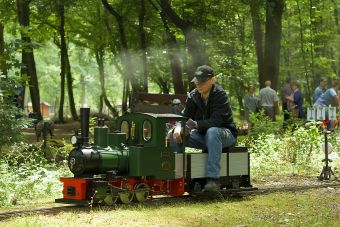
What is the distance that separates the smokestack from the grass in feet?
3.04

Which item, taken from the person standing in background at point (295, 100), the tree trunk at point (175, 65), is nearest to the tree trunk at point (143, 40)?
the tree trunk at point (175, 65)

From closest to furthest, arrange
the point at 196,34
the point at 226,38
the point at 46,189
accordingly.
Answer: the point at 46,189 → the point at 196,34 → the point at 226,38

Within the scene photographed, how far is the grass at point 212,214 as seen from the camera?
23.9 ft

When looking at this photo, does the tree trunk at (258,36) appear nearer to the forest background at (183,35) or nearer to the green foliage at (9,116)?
the forest background at (183,35)

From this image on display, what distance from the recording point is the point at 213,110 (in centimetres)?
928

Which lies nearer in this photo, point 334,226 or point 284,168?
point 334,226

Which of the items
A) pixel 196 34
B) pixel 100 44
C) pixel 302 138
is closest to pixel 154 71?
pixel 100 44

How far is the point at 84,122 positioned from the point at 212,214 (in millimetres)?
2003

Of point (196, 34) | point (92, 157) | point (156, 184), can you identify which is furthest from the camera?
point (196, 34)

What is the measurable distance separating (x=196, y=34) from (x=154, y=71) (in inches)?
361

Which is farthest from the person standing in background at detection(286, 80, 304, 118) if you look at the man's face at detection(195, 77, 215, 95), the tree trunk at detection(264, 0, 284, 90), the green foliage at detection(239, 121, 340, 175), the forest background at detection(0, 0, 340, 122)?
the man's face at detection(195, 77, 215, 95)

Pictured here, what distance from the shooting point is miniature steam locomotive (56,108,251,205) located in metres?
8.40

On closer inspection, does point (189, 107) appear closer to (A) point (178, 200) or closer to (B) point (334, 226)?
(A) point (178, 200)

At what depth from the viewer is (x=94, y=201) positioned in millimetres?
Answer: 8562
